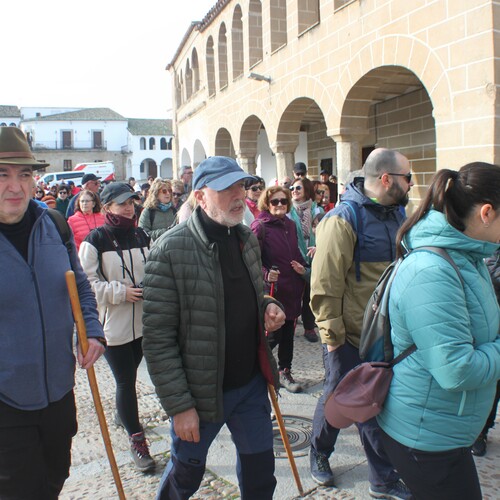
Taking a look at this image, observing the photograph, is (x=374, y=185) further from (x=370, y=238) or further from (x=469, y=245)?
(x=469, y=245)

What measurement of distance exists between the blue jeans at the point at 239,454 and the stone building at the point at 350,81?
504 centimetres

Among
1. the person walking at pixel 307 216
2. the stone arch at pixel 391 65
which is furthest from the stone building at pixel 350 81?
the person walking at pixel 307 216

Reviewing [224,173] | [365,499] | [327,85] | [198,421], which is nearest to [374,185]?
[224,173]

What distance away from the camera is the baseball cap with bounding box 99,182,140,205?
338cm

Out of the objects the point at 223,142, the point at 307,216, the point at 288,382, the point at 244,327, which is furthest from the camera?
the point at 223,142

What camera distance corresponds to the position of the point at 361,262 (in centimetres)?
284

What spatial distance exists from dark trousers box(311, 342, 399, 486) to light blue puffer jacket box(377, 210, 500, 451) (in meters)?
0.95

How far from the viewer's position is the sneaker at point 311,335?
5.88m

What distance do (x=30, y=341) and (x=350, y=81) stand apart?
7885mm

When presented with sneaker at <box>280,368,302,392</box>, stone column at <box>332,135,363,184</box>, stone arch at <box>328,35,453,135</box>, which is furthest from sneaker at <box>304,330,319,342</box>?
stone column at <box>332,135,363,184</box>

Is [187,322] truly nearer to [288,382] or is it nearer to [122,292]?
[122,292]

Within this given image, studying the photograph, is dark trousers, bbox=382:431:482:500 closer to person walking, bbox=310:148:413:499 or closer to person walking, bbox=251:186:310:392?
person walking, bbox=310:148:413:499

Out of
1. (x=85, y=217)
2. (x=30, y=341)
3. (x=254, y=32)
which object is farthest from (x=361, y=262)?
(x=254, y=32)

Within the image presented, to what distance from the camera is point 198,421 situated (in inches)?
85.7
